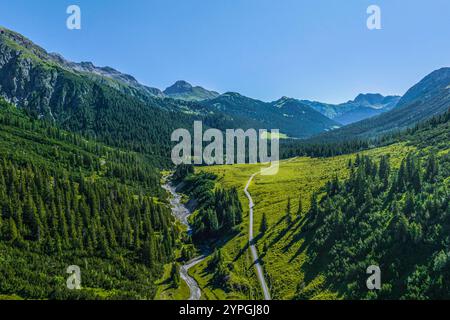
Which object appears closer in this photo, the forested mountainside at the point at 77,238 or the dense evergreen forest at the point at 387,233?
the dense evergreen forest at the point at 387,233

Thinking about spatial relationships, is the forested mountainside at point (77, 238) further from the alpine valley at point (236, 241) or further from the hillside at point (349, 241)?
the hillside at point (349, 241)

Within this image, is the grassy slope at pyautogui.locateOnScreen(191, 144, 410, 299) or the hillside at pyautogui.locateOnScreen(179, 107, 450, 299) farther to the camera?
the grassy slope at pyautogui.locateOnScreen(191, 144, 410, 299)

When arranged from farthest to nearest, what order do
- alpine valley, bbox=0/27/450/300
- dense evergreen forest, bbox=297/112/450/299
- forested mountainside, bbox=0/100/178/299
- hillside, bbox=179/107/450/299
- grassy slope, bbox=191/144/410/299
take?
grassy slope, bbox=191/144/410/299, forested mountainside, bbox=0/100/178/299, alpine valley, bbox=0/27/450/300, hillside, bbox=179/107/450/299, dense evergreen forest, bbox=297/112/450/299

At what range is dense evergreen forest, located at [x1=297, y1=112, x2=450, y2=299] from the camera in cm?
7244

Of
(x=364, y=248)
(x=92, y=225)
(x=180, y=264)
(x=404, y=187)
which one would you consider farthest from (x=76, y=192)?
(x=404, y=187)

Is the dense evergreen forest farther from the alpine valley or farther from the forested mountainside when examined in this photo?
the forested mountainside

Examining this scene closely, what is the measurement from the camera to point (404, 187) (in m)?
109

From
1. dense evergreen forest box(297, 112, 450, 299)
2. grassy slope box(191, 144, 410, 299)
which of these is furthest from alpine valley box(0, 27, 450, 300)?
grassy slope box(191, 144, 410, 299)

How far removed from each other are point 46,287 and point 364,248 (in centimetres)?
8531

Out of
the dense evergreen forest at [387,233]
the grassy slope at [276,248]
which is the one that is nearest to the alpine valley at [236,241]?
the dense evergreen forest at [387,233]

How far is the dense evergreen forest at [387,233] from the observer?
7244cm

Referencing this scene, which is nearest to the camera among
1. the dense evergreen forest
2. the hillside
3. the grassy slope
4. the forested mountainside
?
the dense evergreen forest

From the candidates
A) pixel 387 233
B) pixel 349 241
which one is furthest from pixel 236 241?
pixel 387 233

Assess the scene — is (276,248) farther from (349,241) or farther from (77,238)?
(77,238)
